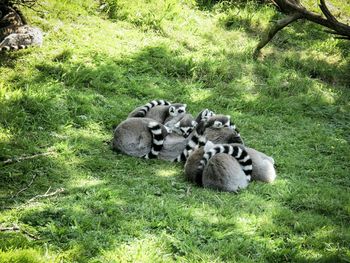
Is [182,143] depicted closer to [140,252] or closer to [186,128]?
[186,128]

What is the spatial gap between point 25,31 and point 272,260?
25.7 feet

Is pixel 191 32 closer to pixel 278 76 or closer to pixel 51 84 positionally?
pixel 278 76

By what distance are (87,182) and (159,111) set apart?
2.88m

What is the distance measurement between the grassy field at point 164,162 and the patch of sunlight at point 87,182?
0.6 inches

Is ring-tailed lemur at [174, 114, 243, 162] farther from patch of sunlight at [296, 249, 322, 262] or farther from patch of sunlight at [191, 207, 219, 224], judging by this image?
patch of sunlight at [296, 249, 322, 262]

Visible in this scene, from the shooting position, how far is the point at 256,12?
48.0 feet

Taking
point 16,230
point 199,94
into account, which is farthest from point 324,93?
point 16,230

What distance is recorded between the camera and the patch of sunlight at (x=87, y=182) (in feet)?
21.6

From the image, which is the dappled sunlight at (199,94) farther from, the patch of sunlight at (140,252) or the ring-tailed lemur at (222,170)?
the patch of sunlight at (140,252)

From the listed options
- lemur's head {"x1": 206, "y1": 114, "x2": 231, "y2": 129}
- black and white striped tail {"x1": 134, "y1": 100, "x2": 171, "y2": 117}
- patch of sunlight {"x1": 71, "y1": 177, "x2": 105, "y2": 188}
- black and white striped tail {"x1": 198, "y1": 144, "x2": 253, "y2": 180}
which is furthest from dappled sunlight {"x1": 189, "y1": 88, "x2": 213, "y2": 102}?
→ patch of sunlight {"x1": 71, "y1": 177, "x2": 105, "y2": 188}

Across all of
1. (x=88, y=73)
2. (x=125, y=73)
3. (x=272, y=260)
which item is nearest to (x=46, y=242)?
(x=272, y=260)

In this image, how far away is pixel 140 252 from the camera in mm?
4879

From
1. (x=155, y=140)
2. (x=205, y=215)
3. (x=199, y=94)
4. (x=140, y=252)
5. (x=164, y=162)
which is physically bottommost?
(x=164, y=162)

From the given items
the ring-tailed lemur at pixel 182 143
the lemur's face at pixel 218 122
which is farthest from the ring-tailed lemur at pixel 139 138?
the lemur's face at pixel 218 122
